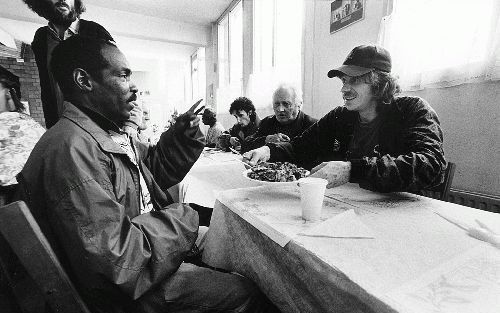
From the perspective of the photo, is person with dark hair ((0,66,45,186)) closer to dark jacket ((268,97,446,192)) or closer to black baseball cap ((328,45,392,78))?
dark jacket ((268,97,446,192))

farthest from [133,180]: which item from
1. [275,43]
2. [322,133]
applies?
[275,43]

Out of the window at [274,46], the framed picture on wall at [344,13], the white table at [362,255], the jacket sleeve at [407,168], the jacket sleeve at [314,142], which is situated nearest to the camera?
the white table at [362,255]

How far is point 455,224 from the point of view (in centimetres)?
85

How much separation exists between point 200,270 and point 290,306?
0.34 meters

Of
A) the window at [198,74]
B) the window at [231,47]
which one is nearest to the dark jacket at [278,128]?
the window at [231,47]

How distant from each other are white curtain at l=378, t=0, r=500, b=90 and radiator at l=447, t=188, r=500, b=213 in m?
0.76

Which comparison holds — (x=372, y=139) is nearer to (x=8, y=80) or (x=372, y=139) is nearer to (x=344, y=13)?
(x=344, y=13)

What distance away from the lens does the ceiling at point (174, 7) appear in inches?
231

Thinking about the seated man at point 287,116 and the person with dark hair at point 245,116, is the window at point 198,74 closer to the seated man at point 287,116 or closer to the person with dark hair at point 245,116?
the person with dark hair at point 245,116

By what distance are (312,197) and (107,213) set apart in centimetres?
62

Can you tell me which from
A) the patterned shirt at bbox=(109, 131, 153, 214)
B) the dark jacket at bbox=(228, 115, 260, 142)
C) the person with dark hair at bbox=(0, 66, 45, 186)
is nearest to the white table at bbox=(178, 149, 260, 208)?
the patterned shirt at bbox=(109, 131, 153, 214)

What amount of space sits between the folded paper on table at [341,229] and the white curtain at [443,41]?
1.59m

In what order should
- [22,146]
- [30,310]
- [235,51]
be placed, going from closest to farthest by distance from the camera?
1. [30,310]
2. [22,146]
3. [235,51]

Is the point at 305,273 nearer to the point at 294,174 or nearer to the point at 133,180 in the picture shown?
the point at 294,174
